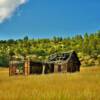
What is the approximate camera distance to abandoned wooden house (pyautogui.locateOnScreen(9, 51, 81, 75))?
63.1 m

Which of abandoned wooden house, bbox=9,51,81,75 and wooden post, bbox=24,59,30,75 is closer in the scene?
wooden post, bbox=24,59,30,75

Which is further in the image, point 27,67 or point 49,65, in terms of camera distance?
point 49,65

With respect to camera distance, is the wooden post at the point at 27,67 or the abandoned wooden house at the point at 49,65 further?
the abandoned wooden house at the point at 49,65

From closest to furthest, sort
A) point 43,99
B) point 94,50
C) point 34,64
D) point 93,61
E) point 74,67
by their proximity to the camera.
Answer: point 43,99 < point 34,64 < point 74,67 < point 93,61 < point 94,50

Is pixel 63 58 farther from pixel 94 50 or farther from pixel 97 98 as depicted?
pixel 94 50

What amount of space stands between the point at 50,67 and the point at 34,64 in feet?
12.8

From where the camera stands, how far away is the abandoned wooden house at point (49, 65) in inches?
2482

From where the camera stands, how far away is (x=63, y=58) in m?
67.0

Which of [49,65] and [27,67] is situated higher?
[49,65]

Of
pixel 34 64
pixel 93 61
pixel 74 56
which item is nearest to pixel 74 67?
pixel 74 56

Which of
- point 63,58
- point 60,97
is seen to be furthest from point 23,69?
point 60,97

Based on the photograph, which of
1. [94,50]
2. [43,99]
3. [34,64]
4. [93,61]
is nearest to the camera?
[43,99]

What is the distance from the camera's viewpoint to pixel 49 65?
6606 centimetres

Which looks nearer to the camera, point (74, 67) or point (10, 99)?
point (10, 99)
